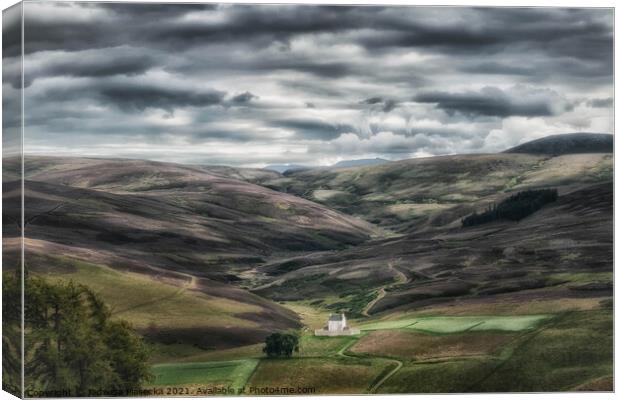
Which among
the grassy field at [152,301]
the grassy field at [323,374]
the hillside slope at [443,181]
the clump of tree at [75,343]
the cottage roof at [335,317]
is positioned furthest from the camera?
the hillside slope at [443,181]

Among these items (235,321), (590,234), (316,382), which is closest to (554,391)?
(590,234)

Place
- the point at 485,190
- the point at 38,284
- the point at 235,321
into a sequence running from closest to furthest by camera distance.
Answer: the point at 38,284
the point at 235,321
the point at 485,190

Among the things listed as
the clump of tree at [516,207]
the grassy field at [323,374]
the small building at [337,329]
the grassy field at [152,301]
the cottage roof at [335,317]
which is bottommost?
the grassy field at [323,374]

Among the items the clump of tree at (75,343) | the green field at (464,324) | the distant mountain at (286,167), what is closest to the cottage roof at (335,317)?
the green field at (464,324)

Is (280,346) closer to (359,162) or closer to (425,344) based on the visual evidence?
(425,344)

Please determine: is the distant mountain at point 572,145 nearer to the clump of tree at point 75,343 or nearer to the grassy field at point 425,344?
the grassy field at point 425,344

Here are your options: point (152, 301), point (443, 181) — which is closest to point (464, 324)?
point (443, 181)

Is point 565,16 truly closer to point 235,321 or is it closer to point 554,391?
point 554,391

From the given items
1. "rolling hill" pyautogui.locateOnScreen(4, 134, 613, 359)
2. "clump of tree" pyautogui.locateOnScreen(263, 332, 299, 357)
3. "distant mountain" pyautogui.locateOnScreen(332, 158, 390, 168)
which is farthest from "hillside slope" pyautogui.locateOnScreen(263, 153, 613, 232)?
"clump of tree" pyautogui.locateOnScreen(263, 332, 299, 357)
